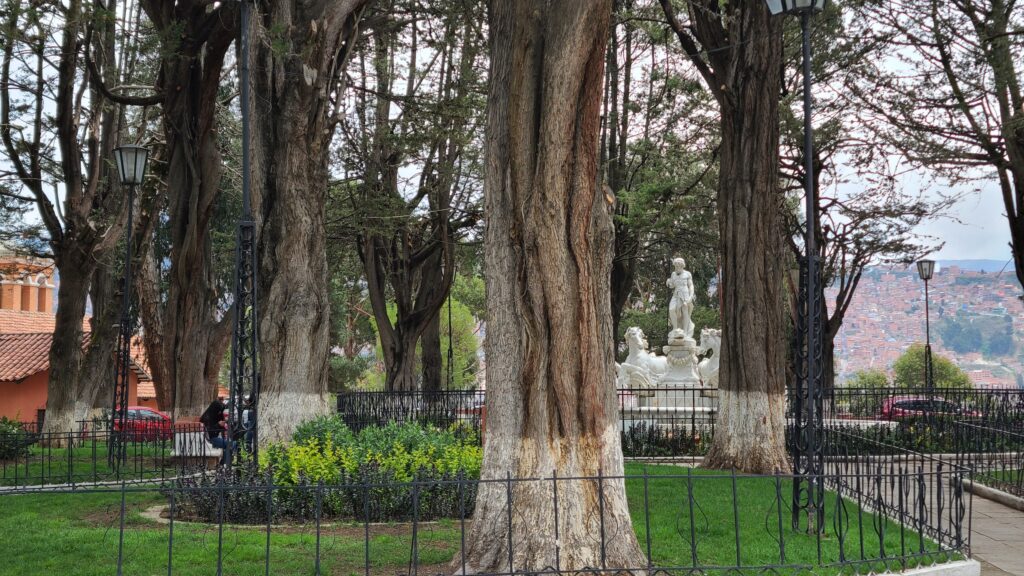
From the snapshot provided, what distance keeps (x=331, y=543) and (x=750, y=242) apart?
8619 mm

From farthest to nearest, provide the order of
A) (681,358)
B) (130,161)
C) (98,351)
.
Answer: (681,358) < (98,351) < (130,161)

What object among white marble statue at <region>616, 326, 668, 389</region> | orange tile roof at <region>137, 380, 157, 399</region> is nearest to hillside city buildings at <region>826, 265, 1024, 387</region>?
orange tile roof at <region>137, 380, 157, 399</region>

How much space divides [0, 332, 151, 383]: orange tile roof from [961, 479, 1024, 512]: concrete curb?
99.8 feet

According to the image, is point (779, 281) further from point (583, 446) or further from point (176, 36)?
point (176, 36)

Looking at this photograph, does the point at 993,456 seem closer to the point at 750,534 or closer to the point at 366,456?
the point at 750,534

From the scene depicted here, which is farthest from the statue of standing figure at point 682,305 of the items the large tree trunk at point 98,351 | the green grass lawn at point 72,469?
the large tree trunk at point 98,351

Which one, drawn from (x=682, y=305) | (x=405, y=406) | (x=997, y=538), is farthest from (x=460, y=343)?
(x=997, y=538)

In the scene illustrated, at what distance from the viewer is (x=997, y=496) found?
1342cm

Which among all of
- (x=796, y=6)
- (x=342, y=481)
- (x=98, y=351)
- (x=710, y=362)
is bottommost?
(x=342, y=481)

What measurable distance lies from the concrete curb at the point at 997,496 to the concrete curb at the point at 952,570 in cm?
393

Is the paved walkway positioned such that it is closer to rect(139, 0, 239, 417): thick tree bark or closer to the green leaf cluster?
the green leaf cluster

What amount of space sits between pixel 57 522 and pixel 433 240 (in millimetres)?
17472

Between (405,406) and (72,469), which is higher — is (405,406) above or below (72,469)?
above

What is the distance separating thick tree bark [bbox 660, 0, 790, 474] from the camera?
581 inches
